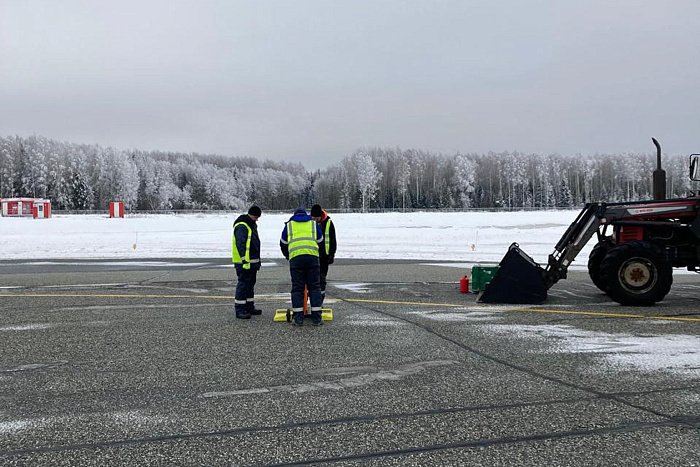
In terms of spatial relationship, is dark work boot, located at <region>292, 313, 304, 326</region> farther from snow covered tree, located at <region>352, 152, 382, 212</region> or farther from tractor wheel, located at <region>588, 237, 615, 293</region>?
snow covered tree, located at <region>352, 152, 382, 212</region>

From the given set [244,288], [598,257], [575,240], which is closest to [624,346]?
A: [575,240]

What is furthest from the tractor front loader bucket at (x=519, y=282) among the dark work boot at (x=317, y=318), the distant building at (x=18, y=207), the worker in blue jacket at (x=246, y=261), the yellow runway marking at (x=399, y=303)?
the distant building at (x=18, y=207)

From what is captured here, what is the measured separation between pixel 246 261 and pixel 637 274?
6415 mm

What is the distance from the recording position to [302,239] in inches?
340

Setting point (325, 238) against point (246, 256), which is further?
point (325, 238)

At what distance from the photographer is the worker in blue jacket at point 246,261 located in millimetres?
9148

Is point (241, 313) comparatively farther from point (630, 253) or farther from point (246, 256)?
point (630, 253)

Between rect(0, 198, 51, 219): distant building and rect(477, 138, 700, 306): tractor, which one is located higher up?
rect(0, 198, 51, 219): distant building

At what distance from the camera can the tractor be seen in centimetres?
996

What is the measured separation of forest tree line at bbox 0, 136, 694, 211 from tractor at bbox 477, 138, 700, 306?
103m

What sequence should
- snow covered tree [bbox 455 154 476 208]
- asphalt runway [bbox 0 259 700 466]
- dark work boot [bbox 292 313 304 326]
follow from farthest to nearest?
snow covered tree [bbox 455 154 476 208], dark work boot [bbox 292 313 304 326], asphalt runway [bbox 0 259 700 466]

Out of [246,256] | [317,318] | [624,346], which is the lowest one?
[624,346]

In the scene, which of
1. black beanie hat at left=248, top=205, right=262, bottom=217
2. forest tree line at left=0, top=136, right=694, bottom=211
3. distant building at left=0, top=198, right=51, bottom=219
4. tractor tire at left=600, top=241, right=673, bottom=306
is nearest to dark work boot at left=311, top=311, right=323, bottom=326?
black beanie hat at left=248, top=205, right=262, bottom=217

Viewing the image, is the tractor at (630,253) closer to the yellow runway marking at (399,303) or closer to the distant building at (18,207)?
the yellow runway marking at (399,303)
